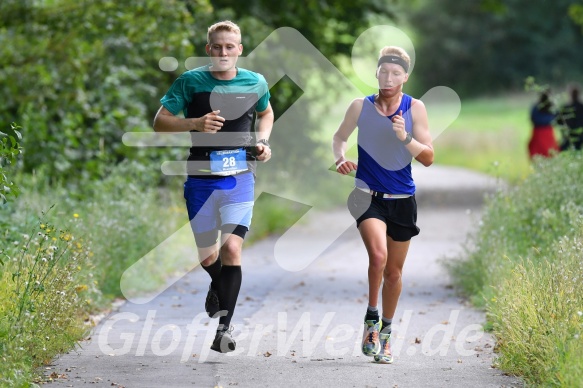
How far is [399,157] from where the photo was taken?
25.8ft

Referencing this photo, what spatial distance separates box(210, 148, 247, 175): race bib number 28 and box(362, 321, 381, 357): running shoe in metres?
1.39

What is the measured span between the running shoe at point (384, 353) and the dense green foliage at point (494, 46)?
58108mm

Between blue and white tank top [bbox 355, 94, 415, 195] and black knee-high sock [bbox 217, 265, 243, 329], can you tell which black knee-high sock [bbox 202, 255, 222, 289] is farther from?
blue and white tank top [bbox 355, 94, 415, 195]

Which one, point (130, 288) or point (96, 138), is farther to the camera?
point (96, 138)

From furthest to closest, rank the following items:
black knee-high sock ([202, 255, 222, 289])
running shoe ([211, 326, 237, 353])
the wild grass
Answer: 1. black knee-high sock ([202, 255, 222, 289])
2. running shoe ([211, 326, 237, 353])
3. the wild grass

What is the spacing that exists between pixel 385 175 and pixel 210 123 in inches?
48.8

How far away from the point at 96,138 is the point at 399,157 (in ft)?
28.3

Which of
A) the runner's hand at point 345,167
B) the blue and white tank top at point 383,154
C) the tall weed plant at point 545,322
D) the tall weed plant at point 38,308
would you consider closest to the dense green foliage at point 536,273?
the tall weed plant at point 545,322

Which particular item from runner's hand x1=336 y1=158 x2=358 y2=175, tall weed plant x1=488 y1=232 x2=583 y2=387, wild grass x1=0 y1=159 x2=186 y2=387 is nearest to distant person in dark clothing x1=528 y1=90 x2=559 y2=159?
wild grass x1=0 y1=159 x2=186 y2=387

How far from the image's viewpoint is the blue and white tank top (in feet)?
25.6

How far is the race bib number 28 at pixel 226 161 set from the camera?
25.8 feet

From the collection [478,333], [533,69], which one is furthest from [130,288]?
[533,69]

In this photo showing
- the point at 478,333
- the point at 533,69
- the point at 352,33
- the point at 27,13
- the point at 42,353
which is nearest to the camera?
the point at 42,353

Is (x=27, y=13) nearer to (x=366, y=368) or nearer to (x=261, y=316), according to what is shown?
(x=261, y=316)
